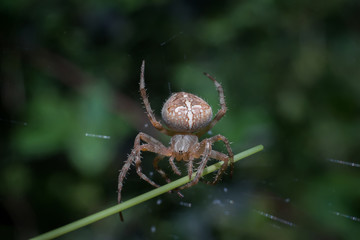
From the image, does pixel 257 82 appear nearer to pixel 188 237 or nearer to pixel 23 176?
pixel 188 237

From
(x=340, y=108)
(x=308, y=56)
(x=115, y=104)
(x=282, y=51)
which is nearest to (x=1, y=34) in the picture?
(x=115, y=104)

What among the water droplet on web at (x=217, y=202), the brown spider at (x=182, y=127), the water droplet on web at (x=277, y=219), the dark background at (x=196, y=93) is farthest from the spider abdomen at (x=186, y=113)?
the water droplet on web at (x=277, y=219)

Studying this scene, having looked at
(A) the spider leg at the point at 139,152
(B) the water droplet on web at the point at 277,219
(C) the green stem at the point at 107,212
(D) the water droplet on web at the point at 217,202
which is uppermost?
(C) the green stem at the point at 107,212

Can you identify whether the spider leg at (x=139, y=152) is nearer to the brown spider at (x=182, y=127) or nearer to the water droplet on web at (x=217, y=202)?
the brown spider at (x=182, y=127)

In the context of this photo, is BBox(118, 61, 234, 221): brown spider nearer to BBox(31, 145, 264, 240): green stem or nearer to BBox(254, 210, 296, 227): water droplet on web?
BBox(31, 145, 264, 240): green stem

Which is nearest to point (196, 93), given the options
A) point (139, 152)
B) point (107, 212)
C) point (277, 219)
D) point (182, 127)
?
point (182, 127)

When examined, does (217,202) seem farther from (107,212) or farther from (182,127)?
(107,212)
